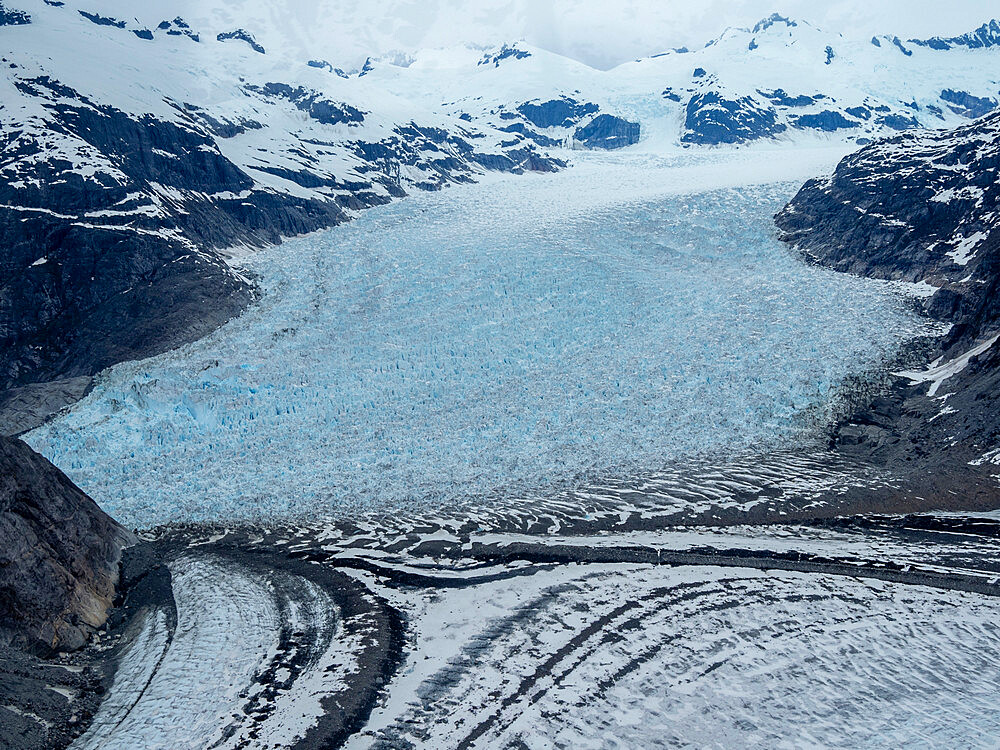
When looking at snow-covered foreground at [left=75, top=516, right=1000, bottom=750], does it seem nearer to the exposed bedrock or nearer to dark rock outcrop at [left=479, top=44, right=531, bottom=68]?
the exposed bedrock

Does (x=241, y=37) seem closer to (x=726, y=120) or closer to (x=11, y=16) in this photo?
(x=11, y=16)

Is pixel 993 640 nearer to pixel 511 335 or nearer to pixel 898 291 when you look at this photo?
pixel 511 335

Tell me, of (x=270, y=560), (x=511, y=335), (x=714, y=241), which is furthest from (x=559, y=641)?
(x=714, y=241)

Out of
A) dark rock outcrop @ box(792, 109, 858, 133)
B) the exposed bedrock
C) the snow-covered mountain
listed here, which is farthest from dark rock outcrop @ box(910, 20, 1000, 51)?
the exposed bedrock

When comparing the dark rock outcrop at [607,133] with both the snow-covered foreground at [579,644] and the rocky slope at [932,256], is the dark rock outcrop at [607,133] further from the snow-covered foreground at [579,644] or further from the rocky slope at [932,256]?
the snow-covered foreground at [579,644]

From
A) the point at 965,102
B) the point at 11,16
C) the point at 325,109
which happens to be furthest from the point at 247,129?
the point at 965,102
